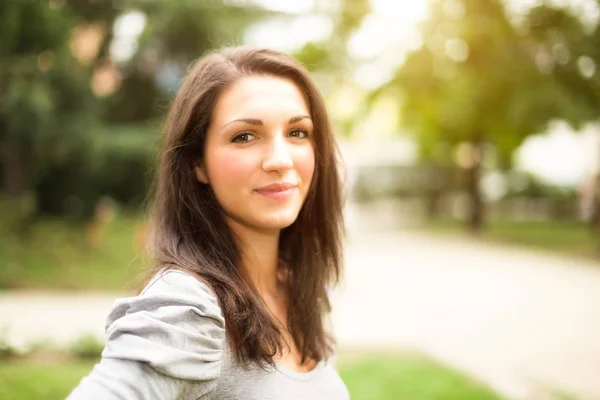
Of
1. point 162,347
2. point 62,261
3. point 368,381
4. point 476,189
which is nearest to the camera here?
point 162,347

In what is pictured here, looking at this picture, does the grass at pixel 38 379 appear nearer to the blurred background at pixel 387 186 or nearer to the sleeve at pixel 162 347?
the blurred background at pixel 387 186

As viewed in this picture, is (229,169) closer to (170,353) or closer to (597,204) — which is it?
(170,353)

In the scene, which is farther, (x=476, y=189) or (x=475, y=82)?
(x=476, y=189)

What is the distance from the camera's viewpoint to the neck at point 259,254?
61.2 inches

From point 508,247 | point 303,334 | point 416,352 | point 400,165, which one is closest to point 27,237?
point 416,352

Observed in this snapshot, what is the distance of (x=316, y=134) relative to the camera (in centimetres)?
171

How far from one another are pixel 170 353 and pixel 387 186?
1964 centimetres

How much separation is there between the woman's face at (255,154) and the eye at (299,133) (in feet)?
0.07

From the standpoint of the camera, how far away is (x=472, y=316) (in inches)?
273

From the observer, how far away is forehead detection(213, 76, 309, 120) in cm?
144

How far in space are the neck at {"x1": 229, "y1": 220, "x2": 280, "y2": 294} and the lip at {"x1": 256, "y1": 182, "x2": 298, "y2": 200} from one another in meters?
0.14

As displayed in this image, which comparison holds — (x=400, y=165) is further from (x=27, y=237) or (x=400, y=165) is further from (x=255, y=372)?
(x=255, y=372)

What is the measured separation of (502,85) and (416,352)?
8.91 metres

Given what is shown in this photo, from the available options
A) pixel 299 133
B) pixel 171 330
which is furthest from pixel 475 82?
pixel 171 330
